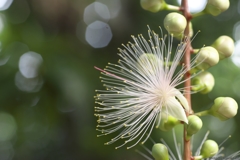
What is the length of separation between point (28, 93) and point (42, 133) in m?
0.40

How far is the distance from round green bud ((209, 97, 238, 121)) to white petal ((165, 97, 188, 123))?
0.66 ft

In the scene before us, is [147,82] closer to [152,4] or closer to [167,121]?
[167,121]

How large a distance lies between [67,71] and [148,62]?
46.3 inches

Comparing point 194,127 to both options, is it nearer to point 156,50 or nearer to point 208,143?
point 208,143

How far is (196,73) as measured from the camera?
4.83 feet

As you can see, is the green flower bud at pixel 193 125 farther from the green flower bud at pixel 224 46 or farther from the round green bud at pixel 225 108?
the green flower bud at pixel 224 46

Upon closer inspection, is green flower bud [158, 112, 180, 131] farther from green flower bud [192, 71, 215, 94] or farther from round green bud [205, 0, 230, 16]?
round green bud [205, 0, 230, 16]

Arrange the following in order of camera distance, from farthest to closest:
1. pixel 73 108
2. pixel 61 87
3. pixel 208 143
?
pixel 73 108
pixel 61 87
pixel 208 143

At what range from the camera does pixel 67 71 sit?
8.30 ft

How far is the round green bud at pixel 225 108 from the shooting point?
1.39 m

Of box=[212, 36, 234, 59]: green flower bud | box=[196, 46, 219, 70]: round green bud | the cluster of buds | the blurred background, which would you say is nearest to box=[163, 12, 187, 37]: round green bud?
the cluster of buds

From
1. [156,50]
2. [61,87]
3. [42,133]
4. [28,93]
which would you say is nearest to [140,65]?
[156,50]

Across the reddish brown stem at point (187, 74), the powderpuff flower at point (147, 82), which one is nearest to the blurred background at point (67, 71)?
the powderpuff flower at point (147, 82)

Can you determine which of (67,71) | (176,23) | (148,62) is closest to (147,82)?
(148,62)
